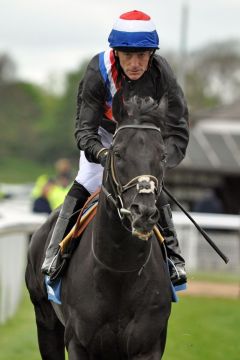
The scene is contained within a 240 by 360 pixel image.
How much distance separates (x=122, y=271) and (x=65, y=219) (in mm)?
797

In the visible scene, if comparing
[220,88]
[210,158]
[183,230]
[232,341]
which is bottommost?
[220,88]

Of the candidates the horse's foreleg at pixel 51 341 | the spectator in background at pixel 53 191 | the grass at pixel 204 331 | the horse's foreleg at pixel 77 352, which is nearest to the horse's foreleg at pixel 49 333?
the horse's foreleg at pixel 51 341

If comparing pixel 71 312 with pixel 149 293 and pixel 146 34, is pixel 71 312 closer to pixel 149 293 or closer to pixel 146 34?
pixel 149 293

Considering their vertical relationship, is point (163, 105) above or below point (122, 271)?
above

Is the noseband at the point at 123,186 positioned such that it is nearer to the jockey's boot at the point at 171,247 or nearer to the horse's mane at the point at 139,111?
the horse's mane at the point at 139,111

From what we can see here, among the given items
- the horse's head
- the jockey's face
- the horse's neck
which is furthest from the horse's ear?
the horse's neck

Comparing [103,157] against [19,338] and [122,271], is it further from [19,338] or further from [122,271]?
[19,338]

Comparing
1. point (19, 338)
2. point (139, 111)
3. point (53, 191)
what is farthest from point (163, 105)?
point (53, 191)

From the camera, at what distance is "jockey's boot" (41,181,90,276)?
6.53m

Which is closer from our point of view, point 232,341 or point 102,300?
point 102,300

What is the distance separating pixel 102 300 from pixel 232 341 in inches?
175

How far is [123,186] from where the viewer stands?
5.39 m

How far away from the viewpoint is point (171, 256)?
21.3 feet

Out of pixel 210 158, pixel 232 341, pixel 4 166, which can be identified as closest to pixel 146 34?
pixel 232 341
